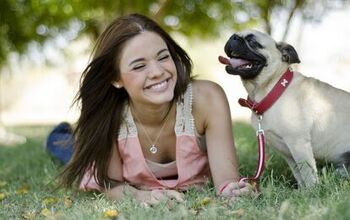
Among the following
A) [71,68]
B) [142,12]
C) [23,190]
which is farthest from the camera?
[71,68]

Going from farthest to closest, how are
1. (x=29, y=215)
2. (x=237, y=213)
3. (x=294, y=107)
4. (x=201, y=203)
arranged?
(x=294, y=107) → (x=29, y=215) → (x=201, y=203) → (x=237, y=213)

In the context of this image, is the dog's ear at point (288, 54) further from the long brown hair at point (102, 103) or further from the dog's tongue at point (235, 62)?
the long brown hair at point (102, 103)

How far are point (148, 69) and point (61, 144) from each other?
247 cm

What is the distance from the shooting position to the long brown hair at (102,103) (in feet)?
13.5

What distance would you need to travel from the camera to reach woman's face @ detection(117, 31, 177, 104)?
12.6 ft

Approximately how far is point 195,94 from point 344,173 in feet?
3.72

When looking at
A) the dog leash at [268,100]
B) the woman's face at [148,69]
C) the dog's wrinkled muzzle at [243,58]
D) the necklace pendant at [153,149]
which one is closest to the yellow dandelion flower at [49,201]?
the necklace pendant at [153,149]

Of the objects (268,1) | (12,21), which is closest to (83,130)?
(268,1)

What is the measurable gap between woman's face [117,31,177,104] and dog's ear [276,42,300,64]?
759mm

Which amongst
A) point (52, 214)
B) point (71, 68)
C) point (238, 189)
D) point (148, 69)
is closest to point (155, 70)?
point (148, 69)

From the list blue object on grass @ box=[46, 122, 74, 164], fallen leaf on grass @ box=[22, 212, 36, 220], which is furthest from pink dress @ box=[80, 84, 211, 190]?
blue object on grass @ box=[46, 122, 74, 164]

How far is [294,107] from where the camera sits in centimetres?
396

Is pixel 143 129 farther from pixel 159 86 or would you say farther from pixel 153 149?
pixel 159 86

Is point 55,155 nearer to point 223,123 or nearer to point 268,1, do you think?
point 223,123
